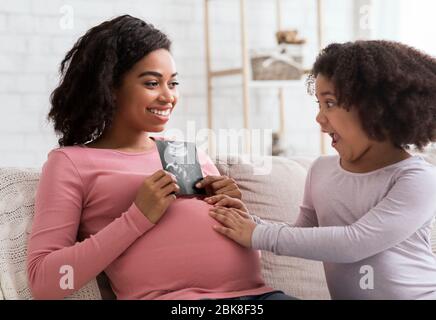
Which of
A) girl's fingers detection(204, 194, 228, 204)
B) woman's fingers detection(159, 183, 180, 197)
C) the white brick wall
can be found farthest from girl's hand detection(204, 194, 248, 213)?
the white brick wall

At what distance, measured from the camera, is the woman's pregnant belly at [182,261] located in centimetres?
139

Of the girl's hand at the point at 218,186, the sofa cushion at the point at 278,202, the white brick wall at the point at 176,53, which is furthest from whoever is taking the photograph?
the white brick wall at the point at 176,53

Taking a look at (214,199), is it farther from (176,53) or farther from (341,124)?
(176,53)

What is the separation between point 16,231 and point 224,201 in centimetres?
47

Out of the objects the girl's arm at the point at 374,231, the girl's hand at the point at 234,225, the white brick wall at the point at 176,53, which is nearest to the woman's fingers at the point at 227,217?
the girl's hand at the point at 234,225

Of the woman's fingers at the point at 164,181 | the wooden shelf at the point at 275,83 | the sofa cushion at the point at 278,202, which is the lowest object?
the sofa cushion at the point at 278,202

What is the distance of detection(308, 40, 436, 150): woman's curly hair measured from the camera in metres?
1.35

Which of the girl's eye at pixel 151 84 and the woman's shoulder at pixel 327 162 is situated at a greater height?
the girl's eye at pixel 151 84

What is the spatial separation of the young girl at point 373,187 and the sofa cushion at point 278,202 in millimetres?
300

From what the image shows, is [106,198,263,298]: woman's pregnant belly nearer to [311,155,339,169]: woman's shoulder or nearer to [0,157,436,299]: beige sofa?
[0,157,436,299]: beige sofa

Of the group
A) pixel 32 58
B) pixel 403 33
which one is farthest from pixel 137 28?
pixel 403 33

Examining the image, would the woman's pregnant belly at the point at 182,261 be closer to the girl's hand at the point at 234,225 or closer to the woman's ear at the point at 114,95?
the girl's hand at the point at 234,225

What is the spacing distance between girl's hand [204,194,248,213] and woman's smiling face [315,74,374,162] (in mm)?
251
